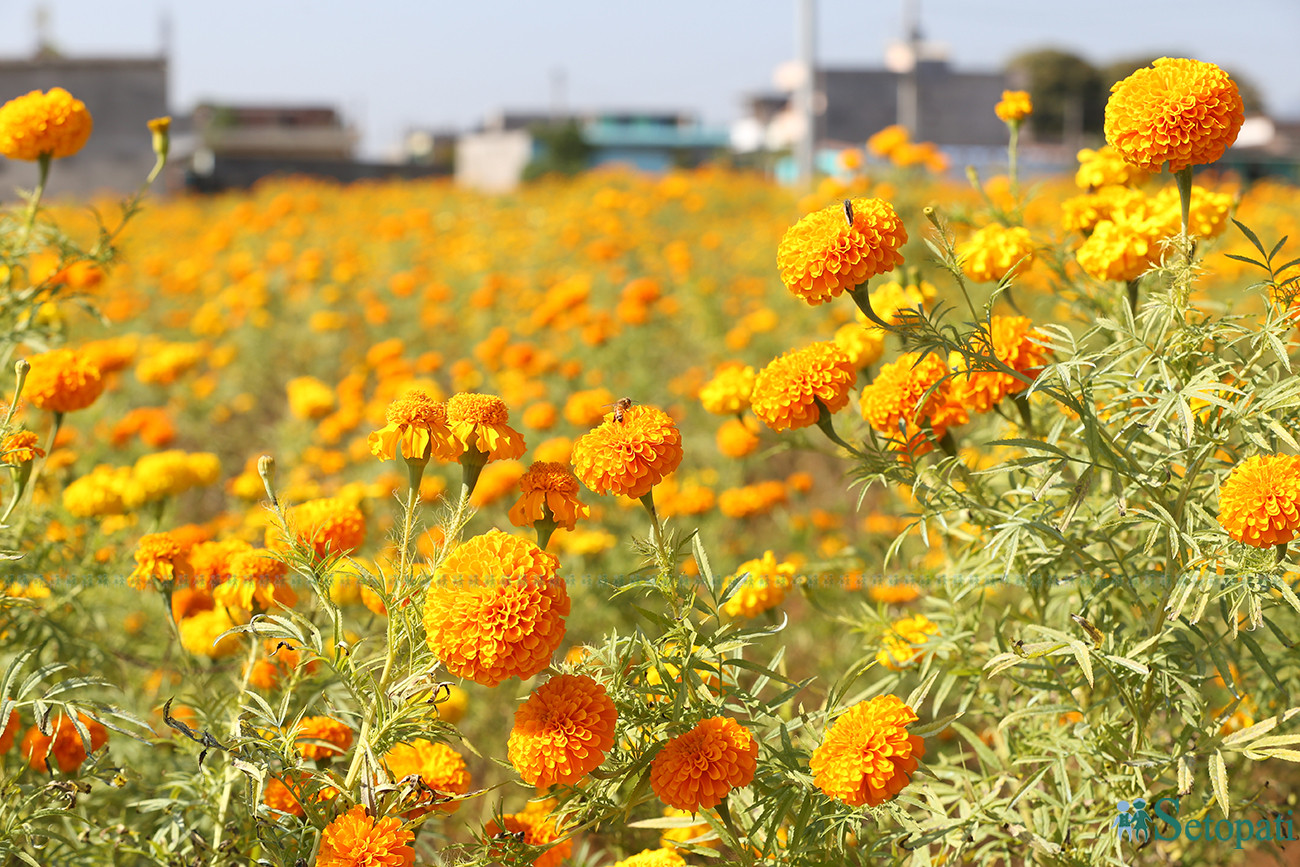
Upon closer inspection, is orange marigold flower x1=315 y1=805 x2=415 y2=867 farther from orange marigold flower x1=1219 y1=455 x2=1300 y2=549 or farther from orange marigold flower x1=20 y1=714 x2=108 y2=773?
orange marigold flower x1=1219 y1=455 x2=1300 y2=549

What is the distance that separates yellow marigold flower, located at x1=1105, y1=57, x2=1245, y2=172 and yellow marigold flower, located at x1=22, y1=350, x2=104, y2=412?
188 cm

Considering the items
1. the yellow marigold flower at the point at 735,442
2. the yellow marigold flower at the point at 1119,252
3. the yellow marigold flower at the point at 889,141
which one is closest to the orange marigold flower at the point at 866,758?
the yellow marigold flower at the point at 1119,252

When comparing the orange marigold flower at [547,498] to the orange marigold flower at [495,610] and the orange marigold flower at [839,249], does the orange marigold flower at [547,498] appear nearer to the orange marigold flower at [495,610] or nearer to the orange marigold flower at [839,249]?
the orange marigold flower at [495,610]

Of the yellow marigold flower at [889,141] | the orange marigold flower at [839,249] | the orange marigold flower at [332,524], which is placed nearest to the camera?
the orange marigold flower at [839,249]

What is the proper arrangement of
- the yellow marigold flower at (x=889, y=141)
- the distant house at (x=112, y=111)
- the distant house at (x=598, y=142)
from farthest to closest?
1. the distant house at (x=598, y=142)
2. the distant house at (x=112, y=111)
3. the yellow marigold flower at (x=889, y=141)

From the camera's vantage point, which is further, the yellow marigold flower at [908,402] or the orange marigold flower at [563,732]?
the yellow marigold flower at [908,402]

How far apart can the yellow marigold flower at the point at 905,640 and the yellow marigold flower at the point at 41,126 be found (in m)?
1.88

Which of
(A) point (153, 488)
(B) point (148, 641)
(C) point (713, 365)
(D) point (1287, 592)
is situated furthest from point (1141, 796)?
(C) point (713, 365)

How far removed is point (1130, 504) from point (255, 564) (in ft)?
4.62

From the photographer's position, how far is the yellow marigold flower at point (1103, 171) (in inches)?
78.4

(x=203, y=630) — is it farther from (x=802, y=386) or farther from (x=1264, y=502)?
(x=1264, y=502)

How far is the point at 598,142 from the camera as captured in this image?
49906 millimetres

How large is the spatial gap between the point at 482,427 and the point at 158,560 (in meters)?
0.77

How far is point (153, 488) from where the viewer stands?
7.93ft
